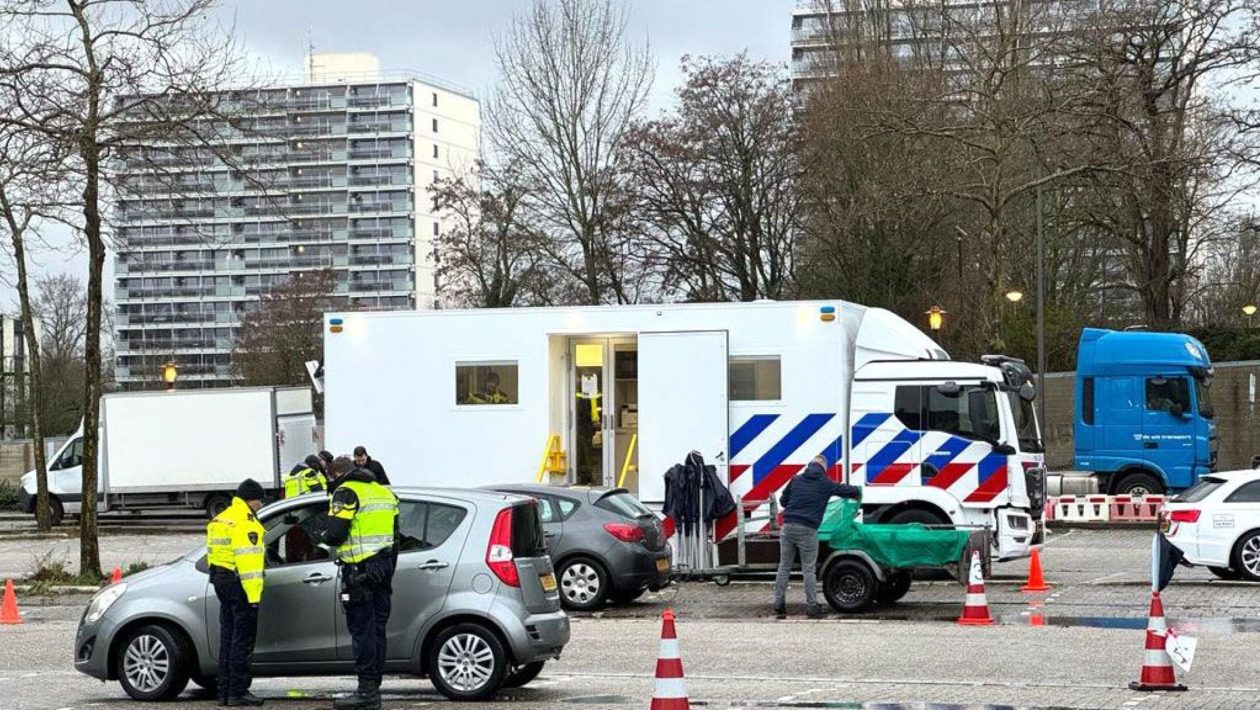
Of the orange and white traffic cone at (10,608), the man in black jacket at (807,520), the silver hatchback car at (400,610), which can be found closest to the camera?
the silver hatchback car at (400,610)

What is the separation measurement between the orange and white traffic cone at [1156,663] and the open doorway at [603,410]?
37.1 ft

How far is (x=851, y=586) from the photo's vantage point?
1919 cm

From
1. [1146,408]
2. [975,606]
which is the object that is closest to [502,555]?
[975,606]

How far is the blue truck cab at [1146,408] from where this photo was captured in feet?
109

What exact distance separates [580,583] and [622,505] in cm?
101

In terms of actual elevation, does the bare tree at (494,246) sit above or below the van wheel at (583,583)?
above

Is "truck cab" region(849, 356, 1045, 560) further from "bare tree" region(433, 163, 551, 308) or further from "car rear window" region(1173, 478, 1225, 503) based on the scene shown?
"bare tree" region(433, 163, 551, 308)

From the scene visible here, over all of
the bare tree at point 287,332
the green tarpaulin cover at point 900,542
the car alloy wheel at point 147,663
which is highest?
the bare tree at point 287,332

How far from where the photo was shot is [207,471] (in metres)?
39.0

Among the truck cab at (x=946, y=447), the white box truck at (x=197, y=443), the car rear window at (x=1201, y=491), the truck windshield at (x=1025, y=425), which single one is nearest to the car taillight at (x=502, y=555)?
the truck cab at (x=946, y=447)

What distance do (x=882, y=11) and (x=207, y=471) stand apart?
26396 millimetres

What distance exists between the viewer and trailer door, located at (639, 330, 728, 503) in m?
22.7

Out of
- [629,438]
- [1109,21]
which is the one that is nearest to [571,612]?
[629,438]

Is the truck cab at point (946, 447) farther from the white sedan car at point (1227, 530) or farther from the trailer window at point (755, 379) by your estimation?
the white sedan car at point (1227, 530)
